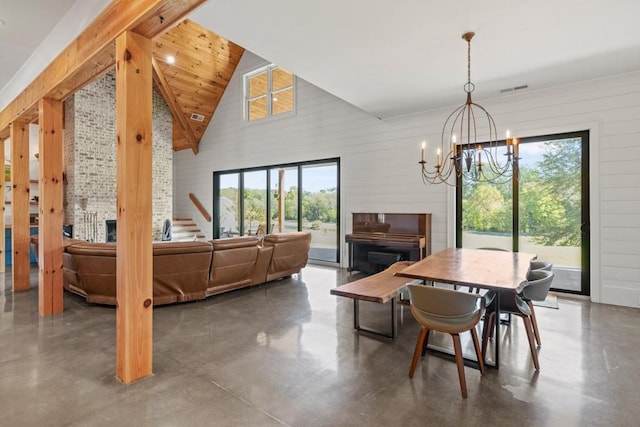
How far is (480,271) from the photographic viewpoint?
272cm

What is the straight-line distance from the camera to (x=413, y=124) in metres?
5.73

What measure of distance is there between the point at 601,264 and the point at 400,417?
408 centimetres

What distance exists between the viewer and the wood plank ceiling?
7203mm

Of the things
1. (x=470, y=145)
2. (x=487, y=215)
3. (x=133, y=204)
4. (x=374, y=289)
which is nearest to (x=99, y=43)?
(x=133, y=204)

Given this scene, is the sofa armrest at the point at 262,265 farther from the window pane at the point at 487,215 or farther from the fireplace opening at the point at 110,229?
the fireplace opening at the point at 110,229

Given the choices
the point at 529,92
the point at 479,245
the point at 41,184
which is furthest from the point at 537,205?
the point at 41,184

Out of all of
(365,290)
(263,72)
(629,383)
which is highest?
(263,72)

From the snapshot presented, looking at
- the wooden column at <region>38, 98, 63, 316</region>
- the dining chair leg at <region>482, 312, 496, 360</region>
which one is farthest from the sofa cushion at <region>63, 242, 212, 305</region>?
the dining chair leg at <region>482, 312, 496, 360</region>

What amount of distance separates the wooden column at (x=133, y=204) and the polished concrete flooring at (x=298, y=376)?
0.31 meters

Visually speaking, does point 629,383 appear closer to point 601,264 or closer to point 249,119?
point 601,264

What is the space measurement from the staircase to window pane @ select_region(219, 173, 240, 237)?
75 cm

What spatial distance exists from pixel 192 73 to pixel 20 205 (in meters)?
5.01

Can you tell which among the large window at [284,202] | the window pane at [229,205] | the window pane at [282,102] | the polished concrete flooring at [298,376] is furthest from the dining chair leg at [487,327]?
the window pane at [229,205]

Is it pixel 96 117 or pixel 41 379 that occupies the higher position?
pixel 96 117
